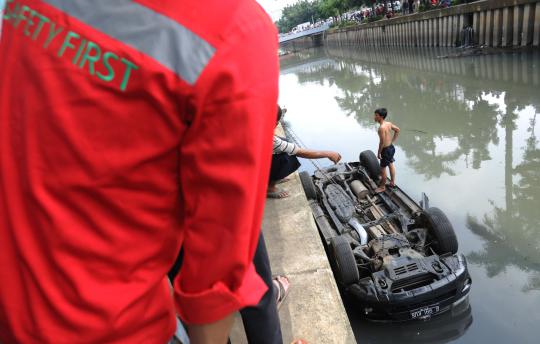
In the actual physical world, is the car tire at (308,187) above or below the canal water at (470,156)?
above

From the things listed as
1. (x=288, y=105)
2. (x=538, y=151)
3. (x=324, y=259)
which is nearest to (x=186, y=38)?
(x=324, y=259)

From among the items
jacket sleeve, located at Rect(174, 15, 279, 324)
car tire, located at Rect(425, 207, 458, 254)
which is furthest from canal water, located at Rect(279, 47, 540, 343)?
jacket sleeve, located at Rect(174, 15, 279, 324)

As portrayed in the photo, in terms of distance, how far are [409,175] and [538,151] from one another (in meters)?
2.32

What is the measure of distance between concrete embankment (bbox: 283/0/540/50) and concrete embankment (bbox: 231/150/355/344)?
14656mm

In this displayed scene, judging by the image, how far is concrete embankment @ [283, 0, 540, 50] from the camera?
1529cm

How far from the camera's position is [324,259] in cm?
335

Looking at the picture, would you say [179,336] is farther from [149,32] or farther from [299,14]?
[299,14]

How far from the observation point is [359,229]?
4832 mm

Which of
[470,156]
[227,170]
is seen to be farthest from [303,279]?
[470,156]

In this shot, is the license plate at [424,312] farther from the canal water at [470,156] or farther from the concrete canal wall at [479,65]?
the concrete canal wall at [479,65]

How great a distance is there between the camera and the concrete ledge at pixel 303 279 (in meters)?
2.60

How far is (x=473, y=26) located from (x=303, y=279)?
19062mm

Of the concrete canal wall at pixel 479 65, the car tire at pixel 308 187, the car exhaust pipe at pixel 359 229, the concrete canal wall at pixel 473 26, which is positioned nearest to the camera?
the car exhaust pipe at pixel 359 229

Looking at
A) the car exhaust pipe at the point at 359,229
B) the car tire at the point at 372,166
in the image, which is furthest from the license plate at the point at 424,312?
the car tire at the point at 372,166
